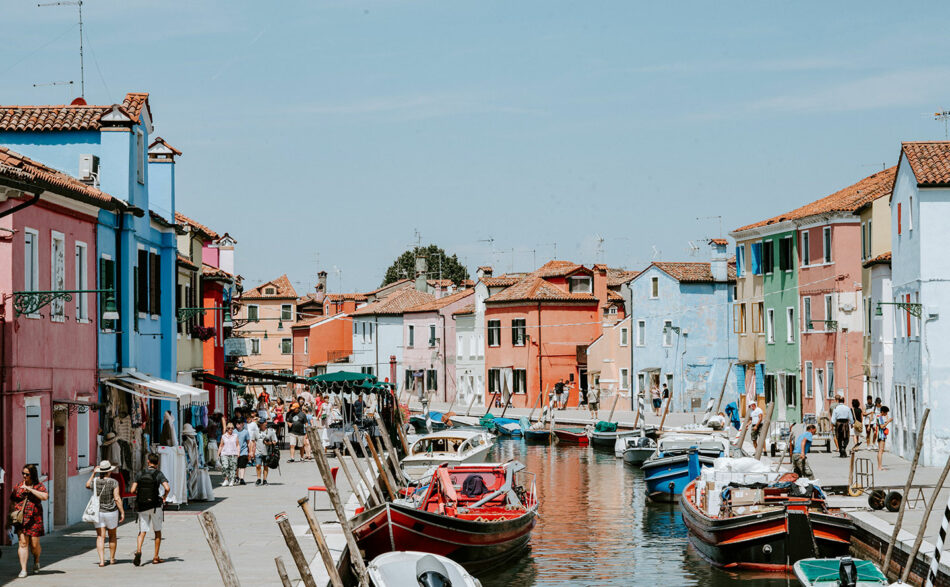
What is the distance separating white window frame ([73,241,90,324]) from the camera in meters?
25.9

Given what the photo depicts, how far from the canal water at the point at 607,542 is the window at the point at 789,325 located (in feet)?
44.4

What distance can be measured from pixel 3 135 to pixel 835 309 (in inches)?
1268

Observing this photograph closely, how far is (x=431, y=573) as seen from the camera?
1762 cm

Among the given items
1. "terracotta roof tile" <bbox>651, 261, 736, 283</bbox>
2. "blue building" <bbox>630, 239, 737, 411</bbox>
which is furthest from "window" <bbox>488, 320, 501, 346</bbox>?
"terracotta roof tile" <bbox>651, 261, 736, 283</bbox>

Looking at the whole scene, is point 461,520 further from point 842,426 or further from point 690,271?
point 690,271

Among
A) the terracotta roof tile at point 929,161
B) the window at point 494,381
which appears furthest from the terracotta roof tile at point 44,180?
the window at point 494,381

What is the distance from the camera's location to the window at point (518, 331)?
267 feet

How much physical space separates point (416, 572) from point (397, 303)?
8370cm

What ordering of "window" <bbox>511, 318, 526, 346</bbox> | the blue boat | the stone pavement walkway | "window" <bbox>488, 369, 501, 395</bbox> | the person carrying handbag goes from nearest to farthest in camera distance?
1. the person carrying handbag
2. the stone pavement walkway
3. the blue boat
4. "window" <bbox>511, 318, 526, 346</bbox>
5. "window" <bbox>488, 369, 501, 395</bbox>

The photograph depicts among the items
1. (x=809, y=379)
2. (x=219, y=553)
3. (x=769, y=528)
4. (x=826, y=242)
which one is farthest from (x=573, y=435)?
(x=219, y=553)

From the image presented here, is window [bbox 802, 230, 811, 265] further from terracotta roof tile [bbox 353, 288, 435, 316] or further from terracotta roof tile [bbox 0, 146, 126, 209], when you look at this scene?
terracotta roof tile [bbox 353, 288, 435, 316]

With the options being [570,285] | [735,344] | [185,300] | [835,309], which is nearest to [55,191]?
[185,300]

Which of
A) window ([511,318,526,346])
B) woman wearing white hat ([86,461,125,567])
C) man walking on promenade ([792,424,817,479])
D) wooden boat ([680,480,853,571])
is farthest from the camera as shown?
window ([511,318,526,346])

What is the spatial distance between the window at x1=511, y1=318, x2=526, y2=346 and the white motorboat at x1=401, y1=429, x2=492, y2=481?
37777mm
